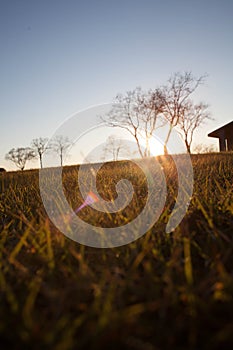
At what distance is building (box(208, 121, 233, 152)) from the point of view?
87.5 feet

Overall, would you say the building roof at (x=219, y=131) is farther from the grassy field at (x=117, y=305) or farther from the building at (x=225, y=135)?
the grassy field at (x=117, y=305)

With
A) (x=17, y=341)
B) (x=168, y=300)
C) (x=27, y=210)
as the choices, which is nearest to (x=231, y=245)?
(x=168, y=300)

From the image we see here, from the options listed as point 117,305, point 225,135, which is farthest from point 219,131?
point 117,305

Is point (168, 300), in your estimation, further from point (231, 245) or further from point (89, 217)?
point (89, 217)

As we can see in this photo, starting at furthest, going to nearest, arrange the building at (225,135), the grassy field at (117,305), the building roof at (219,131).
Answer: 1. the building at (225,135)
2. the building roof at (219,131)
3. the grassy field at (117,305)

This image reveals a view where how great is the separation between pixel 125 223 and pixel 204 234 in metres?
0.44

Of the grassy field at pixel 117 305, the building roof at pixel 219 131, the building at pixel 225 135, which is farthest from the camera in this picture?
the building at pixel 225 135

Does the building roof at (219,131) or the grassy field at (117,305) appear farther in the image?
the building roof at (219,131)

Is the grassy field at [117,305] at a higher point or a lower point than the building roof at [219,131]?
lower

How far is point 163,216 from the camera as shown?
176 cm

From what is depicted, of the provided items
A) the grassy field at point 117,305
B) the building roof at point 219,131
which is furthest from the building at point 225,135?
the grassy field at point 117,305

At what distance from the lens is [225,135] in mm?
27469

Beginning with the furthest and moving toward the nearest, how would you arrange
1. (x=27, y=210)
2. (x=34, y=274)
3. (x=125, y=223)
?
1. (x=27, y=210)
2. (x=125, y=223)
3. (x=34, y=274)

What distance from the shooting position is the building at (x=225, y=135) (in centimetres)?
2667
